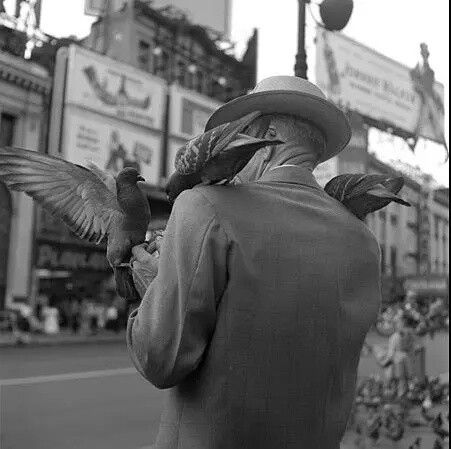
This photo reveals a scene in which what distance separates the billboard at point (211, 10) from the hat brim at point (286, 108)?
19.3 m

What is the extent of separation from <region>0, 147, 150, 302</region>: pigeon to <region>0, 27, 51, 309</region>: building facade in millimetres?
23714

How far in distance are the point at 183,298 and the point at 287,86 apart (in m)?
0.62

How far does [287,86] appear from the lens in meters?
1.54

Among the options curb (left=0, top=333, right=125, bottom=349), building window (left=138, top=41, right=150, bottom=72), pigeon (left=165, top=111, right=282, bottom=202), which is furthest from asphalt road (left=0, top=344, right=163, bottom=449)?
building window (left=138, top=41, right=150, bottom=72)

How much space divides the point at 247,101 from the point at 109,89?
1050 inches

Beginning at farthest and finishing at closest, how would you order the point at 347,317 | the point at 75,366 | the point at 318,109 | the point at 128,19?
the point at 128,19
the point at 75,366
the point at 318,109
the point at 347,317

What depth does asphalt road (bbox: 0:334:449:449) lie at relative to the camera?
6965 millimetres

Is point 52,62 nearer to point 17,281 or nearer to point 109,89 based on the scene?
point 109,89

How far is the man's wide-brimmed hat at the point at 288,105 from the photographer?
4.89ft

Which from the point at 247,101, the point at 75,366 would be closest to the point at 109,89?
the point at 75,366

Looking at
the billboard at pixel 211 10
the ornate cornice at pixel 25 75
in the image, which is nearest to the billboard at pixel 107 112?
the ornate cornice at pixel 25 75

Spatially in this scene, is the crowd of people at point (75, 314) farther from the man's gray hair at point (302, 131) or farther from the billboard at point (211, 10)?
the man's gray hair at point (302, 131)

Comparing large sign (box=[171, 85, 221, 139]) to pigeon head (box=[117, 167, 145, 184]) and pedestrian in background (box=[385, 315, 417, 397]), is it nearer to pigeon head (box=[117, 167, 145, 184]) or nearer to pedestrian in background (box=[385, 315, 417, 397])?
pedestrian in background (box=[385, 315, 417, 397])

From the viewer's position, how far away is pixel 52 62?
88.8 feet
